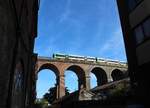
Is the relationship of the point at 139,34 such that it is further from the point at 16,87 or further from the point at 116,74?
the point at 116,74

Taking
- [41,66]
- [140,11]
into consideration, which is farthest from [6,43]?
[41,66]

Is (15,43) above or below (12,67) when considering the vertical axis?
above

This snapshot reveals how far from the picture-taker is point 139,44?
40.5ft

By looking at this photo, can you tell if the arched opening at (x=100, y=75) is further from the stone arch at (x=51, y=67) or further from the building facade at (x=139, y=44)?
the building facade at (x=139, y=44)

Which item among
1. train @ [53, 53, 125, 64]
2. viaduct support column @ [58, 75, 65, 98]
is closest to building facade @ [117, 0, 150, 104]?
viaduct support column @ [58, 75, 65, 98]

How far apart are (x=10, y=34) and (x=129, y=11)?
9.36 meters

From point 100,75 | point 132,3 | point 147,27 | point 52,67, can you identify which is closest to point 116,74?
point 100,75

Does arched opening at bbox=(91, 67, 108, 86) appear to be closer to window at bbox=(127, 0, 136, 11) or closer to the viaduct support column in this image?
the viaduct support column

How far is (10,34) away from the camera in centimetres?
635

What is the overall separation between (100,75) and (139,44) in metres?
35.3

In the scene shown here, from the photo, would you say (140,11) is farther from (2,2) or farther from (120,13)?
(2,2)

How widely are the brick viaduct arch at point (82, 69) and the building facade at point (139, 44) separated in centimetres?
2732

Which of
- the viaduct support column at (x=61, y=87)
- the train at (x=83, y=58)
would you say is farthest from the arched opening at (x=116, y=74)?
the viaduct support column at (x=61, y=87)

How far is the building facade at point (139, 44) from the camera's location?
11609 mm
